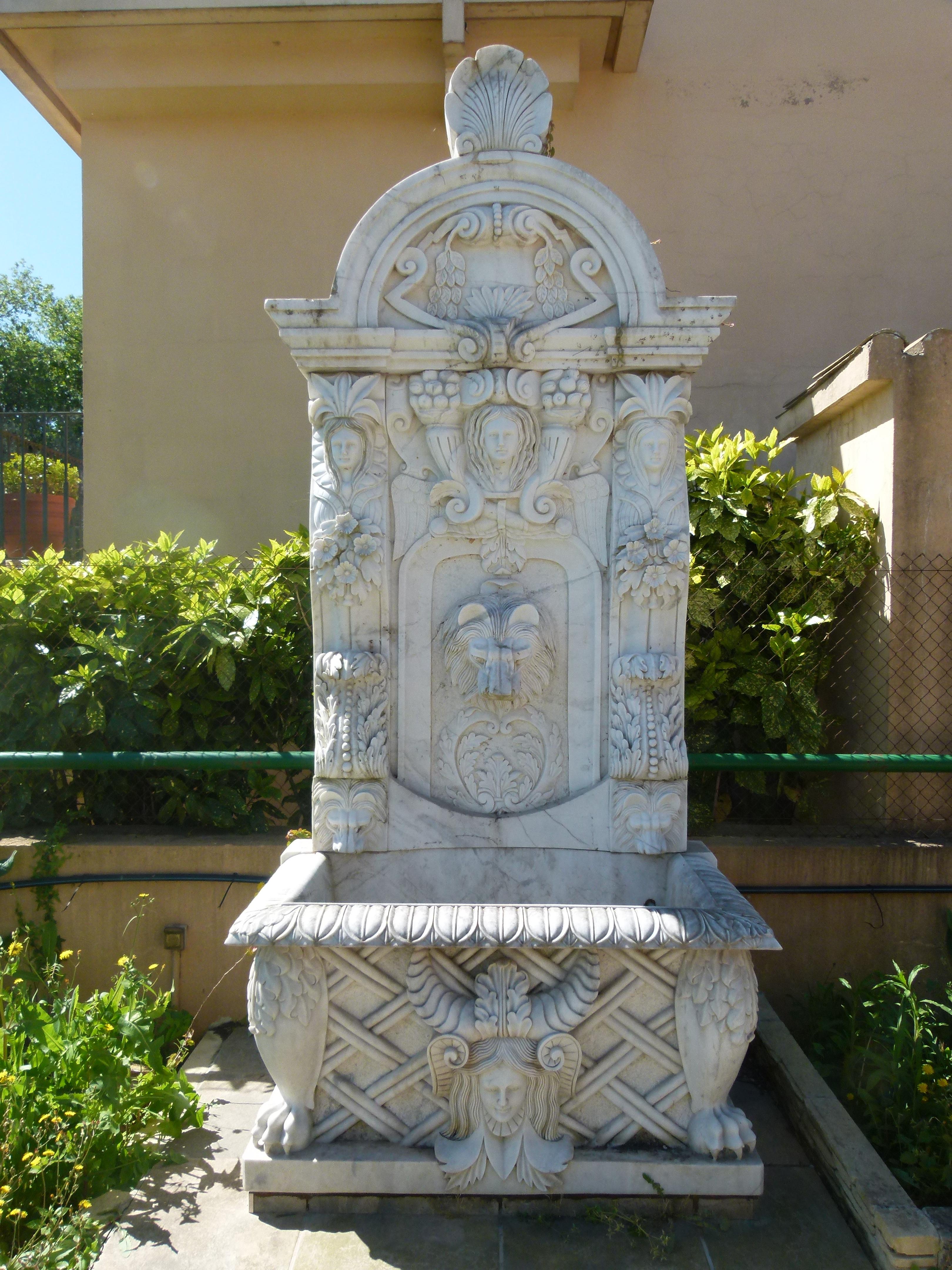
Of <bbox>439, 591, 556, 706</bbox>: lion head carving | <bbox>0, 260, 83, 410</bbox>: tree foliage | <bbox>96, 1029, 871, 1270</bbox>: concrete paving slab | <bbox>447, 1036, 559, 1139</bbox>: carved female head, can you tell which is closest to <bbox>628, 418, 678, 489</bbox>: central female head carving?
<bbox>439, 591, 556, 706</bbox>: lion head carving

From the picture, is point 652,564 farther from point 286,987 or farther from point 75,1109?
point 75,1109

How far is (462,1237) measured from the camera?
7.46ft

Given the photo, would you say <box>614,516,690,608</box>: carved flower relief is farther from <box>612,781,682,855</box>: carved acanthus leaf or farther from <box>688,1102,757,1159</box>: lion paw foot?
<box>688,1102,757,1159</box>: lion paw foot

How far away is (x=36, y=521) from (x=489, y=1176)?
266 inches

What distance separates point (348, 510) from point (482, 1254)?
2106mm

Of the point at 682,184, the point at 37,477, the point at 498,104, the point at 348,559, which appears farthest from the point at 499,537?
the point at 37,477

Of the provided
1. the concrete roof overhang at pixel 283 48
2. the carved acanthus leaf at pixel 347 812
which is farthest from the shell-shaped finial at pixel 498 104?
the concrete roof overhang at pixel 283 48

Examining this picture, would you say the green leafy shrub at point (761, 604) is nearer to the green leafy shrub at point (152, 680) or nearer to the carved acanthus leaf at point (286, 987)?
the green leafy shrub at point (152, 680)

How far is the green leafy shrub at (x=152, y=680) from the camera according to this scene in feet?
12.6

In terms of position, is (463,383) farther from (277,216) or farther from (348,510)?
(277,216)

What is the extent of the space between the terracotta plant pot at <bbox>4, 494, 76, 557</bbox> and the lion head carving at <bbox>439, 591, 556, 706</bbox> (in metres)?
5.27

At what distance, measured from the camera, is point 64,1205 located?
2311 millimetres

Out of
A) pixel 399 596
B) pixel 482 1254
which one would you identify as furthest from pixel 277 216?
pixel 482 1254

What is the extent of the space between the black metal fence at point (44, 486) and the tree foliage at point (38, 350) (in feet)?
53.8
